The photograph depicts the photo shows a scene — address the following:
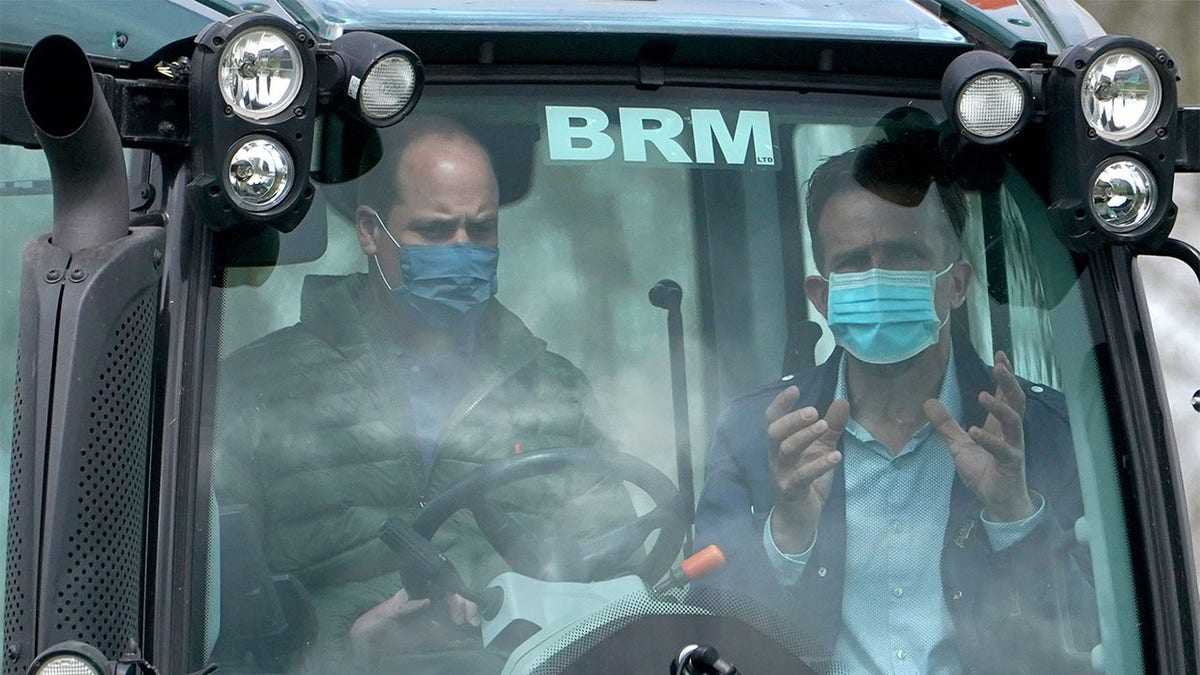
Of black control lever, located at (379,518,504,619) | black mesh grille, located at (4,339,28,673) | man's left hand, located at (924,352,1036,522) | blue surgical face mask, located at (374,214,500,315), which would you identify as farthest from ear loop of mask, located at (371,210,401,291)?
man's left hand, located at (924,352,1036,522)

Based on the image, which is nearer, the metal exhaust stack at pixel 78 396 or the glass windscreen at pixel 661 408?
the metal exhaust stack at pixel 78 396

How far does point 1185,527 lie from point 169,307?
162 cm

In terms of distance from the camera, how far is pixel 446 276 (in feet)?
9.25

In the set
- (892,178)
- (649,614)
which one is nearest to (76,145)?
(649,614)

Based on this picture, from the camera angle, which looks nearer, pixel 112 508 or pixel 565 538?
pixel 112 508

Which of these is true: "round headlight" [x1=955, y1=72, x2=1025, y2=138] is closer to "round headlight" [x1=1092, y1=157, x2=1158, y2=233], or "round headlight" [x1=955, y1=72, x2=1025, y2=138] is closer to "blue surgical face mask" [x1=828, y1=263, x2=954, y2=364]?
"round headlight" [x1=1092, y1=157, x2=1158, y2=233]

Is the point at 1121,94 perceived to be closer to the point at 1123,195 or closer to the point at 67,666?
the point at 1123,195

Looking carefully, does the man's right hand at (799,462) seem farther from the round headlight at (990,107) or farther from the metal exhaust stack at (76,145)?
the metal exhaust stack at (76,145)

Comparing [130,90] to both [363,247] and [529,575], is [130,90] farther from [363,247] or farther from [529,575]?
[529,575]

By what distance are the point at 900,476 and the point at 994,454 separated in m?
0.17

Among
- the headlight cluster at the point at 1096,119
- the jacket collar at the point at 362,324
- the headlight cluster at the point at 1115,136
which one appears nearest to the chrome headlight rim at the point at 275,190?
the jacket collar at the point at 362,324

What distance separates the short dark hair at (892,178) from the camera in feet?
9.86

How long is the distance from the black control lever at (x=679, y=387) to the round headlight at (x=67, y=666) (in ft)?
2.92

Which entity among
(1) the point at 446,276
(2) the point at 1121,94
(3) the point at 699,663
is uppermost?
(2) the point at 1121,94
